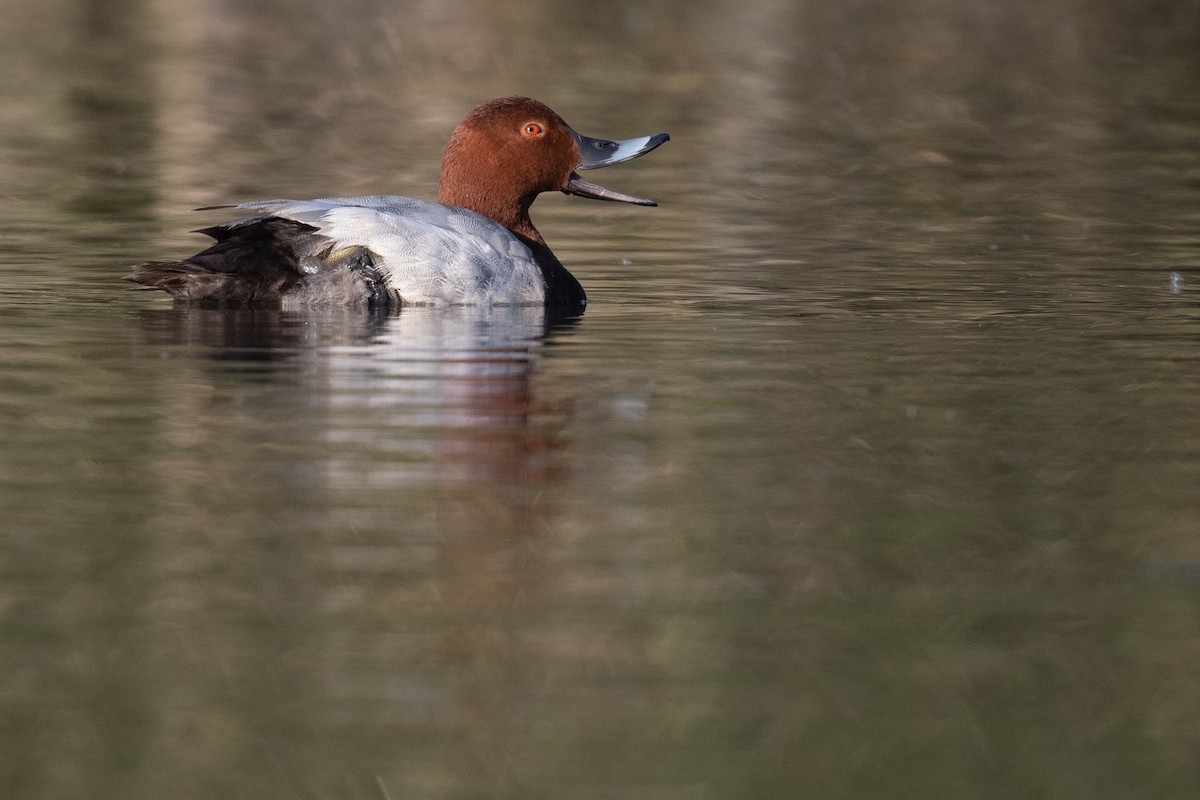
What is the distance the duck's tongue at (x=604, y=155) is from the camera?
10945 millimetres

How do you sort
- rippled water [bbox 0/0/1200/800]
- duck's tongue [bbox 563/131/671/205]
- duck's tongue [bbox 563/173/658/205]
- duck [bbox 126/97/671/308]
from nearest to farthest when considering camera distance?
rippled water [bbox 0/0/1200/800], duck [bbox 126/97/671/308], duck's tongue [bbox 563/131/671/205], duck's tongue [bbox 563/173/658/205]

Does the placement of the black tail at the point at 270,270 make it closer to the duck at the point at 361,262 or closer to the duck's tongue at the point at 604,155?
the duck at the point at 361,262

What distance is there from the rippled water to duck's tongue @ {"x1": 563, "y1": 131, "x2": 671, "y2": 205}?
0.45 m

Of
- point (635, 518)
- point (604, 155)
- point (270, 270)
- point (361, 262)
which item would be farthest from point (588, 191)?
point (635, 518)

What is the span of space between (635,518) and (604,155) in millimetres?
5507

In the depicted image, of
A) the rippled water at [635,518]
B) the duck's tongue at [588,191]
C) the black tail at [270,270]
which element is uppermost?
the duck's tongue at [588,191]

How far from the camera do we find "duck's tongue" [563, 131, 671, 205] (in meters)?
10.9

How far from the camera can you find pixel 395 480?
6.10 metres

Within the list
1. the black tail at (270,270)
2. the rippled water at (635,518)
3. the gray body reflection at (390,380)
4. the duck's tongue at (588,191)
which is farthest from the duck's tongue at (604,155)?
the black tail at (270,270)

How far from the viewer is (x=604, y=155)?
36.2 ft

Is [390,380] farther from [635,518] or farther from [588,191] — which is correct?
[588,191]

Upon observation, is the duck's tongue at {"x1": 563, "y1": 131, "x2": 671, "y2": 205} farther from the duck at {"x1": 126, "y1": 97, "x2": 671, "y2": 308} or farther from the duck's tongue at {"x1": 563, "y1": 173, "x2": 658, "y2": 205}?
the duck at {"x1": 126, "y1": 97, "x2": 671, "y2": 308}

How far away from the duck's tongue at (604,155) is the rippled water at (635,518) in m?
0.45

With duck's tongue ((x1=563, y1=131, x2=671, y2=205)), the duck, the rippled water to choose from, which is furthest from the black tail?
duck's tongue ((x1=563, y1=131, x2=671, y2=205))
